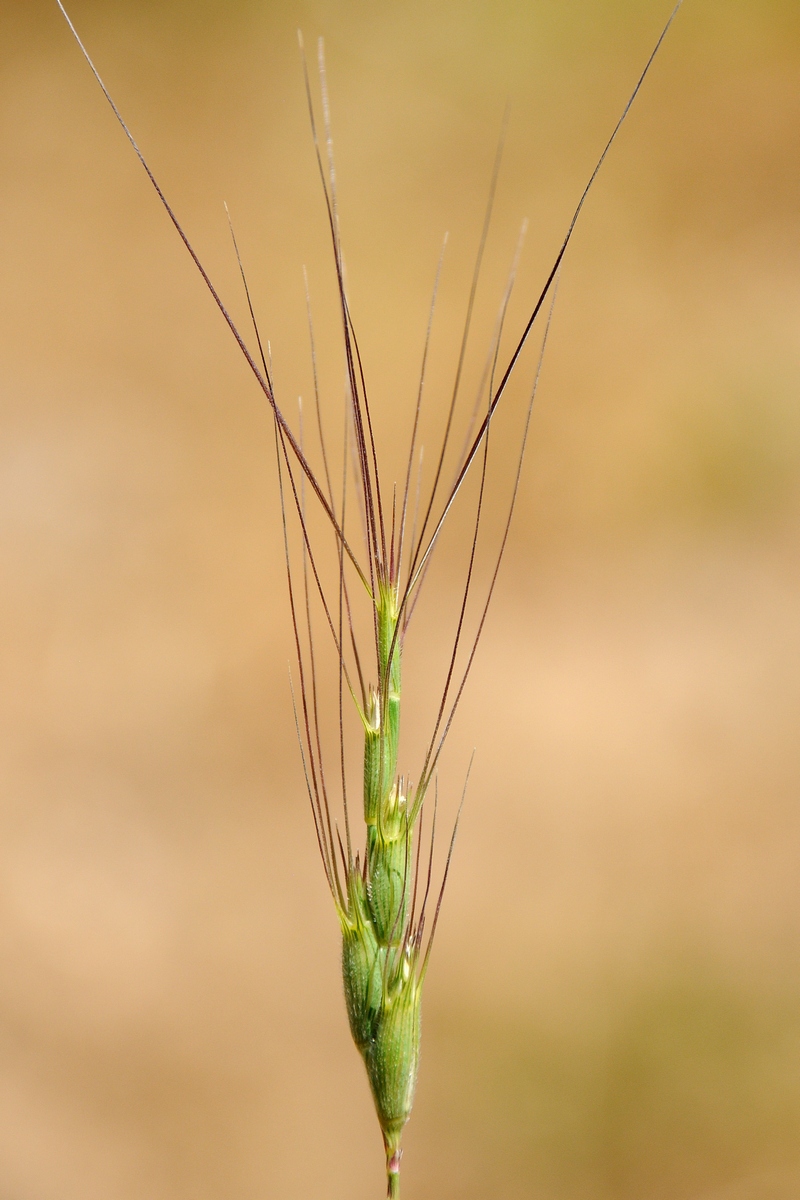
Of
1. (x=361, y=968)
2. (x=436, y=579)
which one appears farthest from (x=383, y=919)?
(x=436, y=579)

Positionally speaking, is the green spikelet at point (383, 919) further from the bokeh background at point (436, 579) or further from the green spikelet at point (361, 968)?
the bokeh background at point (436, 579)

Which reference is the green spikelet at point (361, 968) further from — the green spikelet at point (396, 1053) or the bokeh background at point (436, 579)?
the bokeh background at point (436, 579)

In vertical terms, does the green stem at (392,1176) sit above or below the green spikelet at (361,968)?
below

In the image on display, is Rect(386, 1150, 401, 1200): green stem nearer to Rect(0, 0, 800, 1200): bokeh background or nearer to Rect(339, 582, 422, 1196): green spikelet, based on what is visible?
Rect(339, 582, 422, 1196): green spikelet

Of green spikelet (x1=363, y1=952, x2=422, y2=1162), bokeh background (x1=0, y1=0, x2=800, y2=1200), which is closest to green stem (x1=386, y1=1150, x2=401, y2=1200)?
green spikelet (x1=363, y1=952, x2=422, y2=1162)

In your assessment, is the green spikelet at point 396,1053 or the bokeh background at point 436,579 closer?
the green spikelet at point 396,1053

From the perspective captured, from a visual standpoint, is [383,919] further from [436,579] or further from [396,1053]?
[436,579]

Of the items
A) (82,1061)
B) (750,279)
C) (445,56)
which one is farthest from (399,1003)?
(445,56)

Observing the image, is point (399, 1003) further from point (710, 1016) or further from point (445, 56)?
point (445, 56)

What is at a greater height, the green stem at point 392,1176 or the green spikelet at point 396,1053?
the green spikelet at point 396,1053

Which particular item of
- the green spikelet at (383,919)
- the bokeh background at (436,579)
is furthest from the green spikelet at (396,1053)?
the bokeh background at (436,579)
